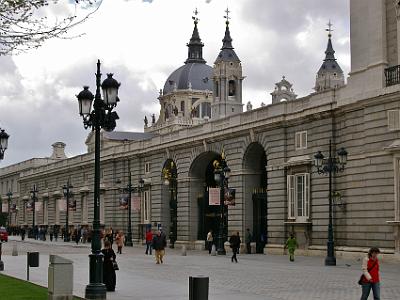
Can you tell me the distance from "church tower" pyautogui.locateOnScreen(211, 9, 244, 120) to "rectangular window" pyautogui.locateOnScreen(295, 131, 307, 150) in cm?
5682

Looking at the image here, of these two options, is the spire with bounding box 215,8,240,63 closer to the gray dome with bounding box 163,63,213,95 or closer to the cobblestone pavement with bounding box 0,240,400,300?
the gray dome with bounding box 163,63,213,95

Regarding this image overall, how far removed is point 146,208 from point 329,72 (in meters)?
58.8

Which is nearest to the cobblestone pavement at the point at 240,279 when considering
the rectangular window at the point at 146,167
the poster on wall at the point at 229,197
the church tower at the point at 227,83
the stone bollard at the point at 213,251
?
the stone bollard at the point at 213,251

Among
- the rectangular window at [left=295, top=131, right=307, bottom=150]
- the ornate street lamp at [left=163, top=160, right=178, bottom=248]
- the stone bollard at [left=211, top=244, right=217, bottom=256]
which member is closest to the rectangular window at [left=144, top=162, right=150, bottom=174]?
the ornate street lamp at [left=163, top=160, right=178, bottom=248]

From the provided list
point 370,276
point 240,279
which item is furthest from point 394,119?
point 370,276

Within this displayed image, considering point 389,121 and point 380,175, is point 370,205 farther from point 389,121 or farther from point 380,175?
point 389,121

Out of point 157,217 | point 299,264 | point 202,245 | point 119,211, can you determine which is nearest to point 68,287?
point 299,264

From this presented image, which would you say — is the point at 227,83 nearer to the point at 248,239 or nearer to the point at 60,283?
the point at 248,239

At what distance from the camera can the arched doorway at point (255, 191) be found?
51.9 m

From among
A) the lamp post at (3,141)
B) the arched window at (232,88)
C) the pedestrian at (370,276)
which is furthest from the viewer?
the arched window at (232,88)

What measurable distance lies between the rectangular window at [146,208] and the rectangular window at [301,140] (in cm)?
2286

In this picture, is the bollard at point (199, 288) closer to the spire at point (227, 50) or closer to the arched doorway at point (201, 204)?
the arched doorway at point (201, 204)

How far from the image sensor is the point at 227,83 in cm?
10581

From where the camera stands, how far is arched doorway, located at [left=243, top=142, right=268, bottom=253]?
51.9 meters
